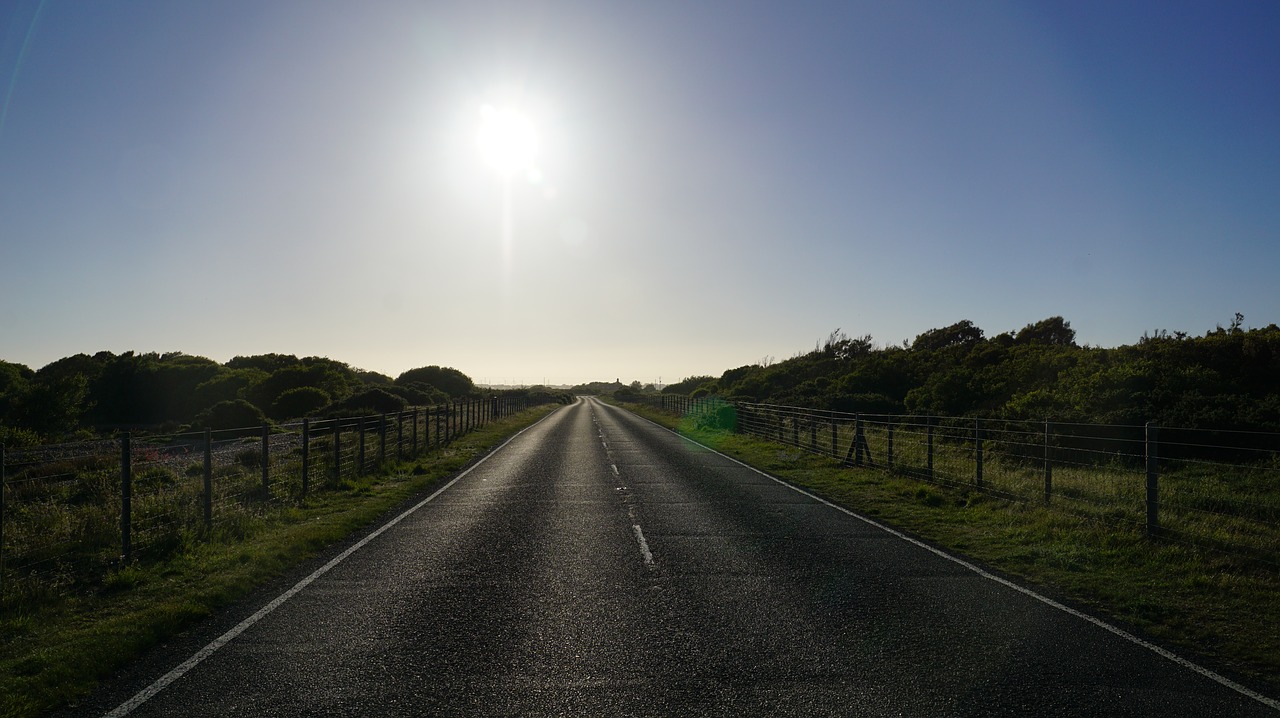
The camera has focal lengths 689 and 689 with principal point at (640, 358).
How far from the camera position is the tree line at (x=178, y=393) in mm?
39562

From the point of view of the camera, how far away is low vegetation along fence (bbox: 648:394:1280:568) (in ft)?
32.0

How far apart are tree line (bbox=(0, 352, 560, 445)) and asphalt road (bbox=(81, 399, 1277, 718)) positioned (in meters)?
35.4

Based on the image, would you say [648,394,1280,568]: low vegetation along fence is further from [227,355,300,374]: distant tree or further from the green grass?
[227,355,300,374]: distant tree

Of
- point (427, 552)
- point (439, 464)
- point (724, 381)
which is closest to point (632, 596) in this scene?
point (427, 552)

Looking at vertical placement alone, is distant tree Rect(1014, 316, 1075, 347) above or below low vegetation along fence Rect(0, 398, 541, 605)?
above

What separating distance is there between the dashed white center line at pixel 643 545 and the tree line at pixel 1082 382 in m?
15.1

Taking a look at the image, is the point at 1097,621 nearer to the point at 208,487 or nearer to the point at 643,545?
the point at 643,545

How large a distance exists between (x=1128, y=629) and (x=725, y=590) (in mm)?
3696

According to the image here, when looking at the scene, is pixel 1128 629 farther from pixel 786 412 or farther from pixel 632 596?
pixel 786 412

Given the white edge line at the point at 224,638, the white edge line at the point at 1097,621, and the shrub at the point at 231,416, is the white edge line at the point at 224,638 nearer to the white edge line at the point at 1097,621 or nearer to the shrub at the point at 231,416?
the white edge line at the point at 1097,621

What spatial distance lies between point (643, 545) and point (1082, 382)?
18295mm

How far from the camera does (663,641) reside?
225 inches

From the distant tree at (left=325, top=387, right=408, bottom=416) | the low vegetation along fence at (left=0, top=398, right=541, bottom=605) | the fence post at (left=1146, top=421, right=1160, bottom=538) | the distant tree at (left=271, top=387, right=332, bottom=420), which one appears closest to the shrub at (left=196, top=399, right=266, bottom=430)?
the distant tree at (left=325, top=387, right=408, bottom=416)

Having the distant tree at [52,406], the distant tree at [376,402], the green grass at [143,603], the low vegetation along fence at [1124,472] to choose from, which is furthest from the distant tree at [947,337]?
the distant tree at [52,406]
